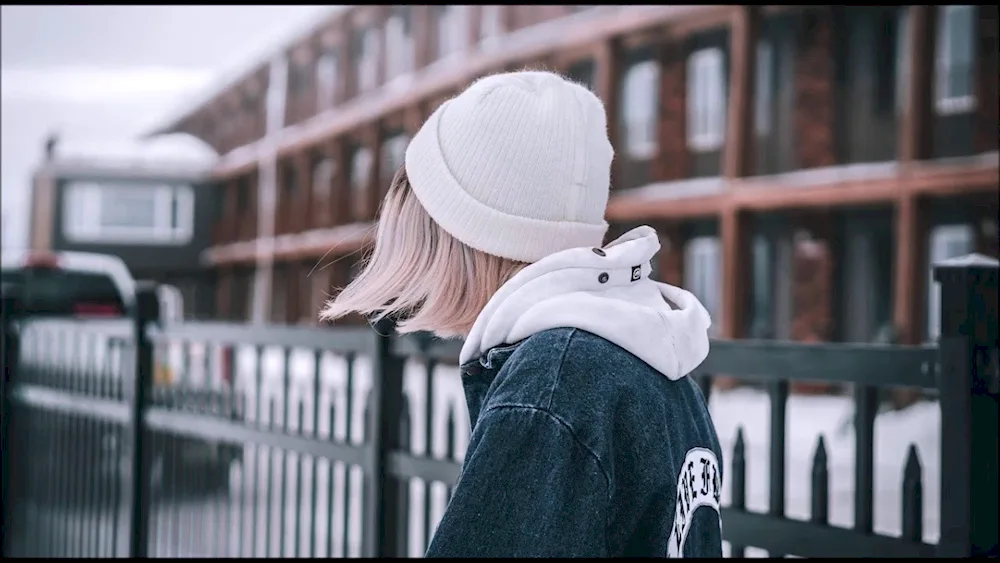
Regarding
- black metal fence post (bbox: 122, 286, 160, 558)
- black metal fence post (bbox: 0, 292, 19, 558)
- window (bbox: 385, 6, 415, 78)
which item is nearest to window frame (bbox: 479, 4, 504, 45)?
window (bbox: 385, 6, 415, 78)

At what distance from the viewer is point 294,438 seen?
382 centimetres

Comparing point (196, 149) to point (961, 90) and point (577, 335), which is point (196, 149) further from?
point (577, 335)

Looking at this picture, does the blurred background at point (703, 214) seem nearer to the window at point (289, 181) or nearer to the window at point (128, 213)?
the window at point (289, 181)

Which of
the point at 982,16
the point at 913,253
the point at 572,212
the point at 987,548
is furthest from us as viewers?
the point at 982,16

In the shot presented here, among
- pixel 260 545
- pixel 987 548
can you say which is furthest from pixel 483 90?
pixel 260 545

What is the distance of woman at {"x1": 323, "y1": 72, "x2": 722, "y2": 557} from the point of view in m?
1.30

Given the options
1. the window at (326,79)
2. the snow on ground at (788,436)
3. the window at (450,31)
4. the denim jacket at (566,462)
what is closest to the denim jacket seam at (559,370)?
the denim jacket at (566,462)

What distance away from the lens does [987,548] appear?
2188 mm

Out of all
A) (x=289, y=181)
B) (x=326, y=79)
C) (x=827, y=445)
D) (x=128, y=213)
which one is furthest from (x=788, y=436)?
(x=128, y=213)

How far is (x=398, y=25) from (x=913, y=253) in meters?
19.0

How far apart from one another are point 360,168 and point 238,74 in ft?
27.2

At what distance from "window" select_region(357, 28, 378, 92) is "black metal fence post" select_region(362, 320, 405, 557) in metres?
27.7

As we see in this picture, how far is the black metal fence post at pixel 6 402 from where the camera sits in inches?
237

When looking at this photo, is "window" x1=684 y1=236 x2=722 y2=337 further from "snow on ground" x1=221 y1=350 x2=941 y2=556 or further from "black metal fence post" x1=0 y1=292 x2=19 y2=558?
"black metal fence post" x1=0 y1=292 x2=19 y2=558
